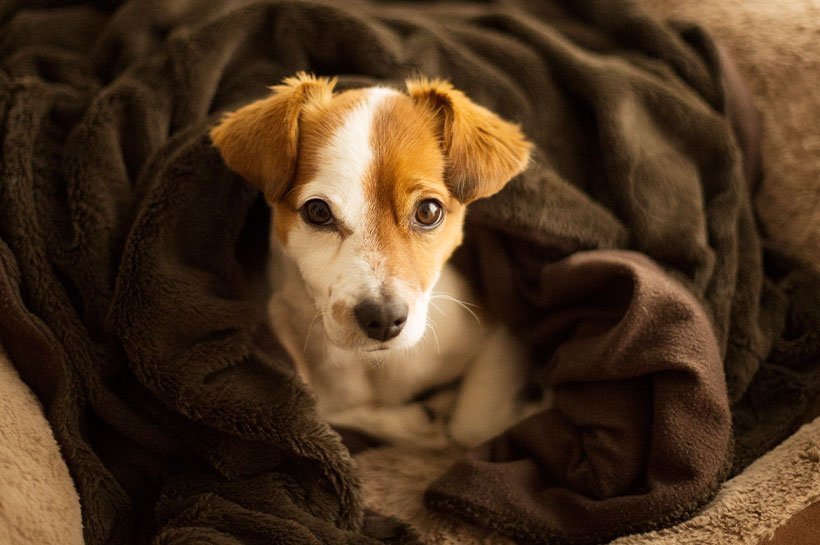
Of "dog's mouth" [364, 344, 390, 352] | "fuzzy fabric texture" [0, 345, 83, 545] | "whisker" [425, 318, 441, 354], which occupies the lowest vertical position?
"fuzzy fabric texture" [0, 345, 83, 545]

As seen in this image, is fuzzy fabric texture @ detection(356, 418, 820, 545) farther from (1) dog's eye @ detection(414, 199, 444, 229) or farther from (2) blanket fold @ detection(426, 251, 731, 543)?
(1) dog's eye @ detection(414, 199, 444, 229)

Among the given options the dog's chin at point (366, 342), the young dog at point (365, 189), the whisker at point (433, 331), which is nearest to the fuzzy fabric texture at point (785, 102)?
the young dog at point (365, 189)

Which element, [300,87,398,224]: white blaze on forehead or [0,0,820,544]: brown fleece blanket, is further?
[0,0,820,544]: brown fleece blanket

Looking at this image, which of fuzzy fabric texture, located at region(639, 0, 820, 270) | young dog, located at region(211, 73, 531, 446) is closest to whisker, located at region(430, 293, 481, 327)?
young dog, located at region(211, 73, 531, 446)

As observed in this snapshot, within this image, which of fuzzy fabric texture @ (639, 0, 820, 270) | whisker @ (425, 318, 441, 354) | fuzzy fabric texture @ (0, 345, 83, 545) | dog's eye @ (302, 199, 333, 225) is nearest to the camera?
fuzzy fabric texture @ (0, 345, 83, 545)

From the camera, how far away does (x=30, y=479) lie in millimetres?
1261

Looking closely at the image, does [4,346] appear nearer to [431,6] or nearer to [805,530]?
[431,6]

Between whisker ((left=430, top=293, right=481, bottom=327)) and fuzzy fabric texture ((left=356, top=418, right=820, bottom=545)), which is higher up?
whisker ((left=430, top=293, right=481, bottom=327))

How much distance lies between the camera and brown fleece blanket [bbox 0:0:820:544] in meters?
1.39

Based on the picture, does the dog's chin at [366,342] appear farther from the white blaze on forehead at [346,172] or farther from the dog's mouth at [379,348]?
the white blaze on forehead at [346,172]

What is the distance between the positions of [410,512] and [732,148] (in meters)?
1.11

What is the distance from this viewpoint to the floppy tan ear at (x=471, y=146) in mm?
1348

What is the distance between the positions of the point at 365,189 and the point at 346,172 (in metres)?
0.04

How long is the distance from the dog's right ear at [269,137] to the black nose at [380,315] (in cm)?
29
